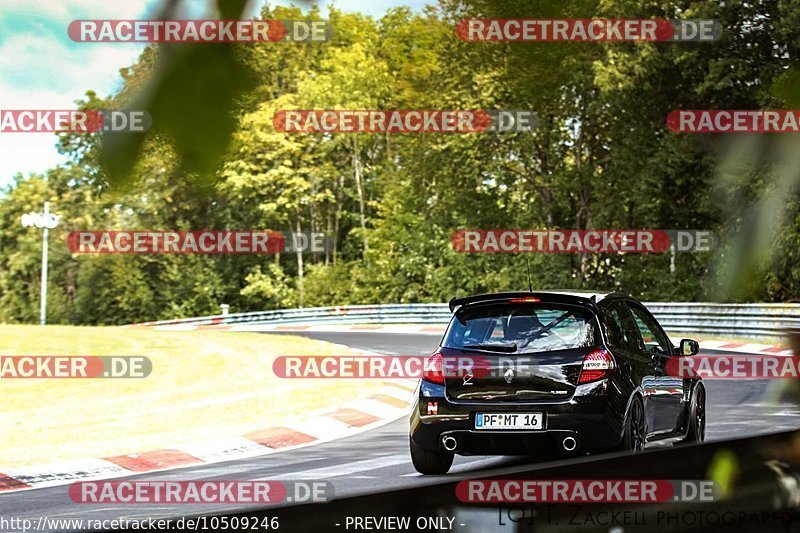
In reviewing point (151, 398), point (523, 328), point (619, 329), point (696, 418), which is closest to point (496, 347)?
point (523, 328)

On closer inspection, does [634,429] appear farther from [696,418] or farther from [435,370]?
[696,418]

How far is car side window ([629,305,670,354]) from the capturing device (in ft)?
30.7

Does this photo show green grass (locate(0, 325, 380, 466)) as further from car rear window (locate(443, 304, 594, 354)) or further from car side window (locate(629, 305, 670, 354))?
car side window (locate(629, 305, 670, 354))

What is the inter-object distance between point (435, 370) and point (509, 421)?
690 millimetres

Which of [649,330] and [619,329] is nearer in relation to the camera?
[619,329]

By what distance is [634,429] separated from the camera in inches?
328

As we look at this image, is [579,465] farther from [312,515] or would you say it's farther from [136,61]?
[136,61]

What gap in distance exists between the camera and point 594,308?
8.42m

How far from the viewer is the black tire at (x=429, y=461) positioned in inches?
343

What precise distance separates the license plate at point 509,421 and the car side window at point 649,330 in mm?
1557

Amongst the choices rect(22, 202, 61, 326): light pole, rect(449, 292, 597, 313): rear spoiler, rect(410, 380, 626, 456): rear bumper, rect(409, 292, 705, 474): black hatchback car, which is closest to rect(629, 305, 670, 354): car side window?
rect(409, 292, 705, 474): black hatchback car

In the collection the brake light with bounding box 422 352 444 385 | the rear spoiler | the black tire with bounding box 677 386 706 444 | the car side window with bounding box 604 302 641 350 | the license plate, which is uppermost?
the rear spoiler

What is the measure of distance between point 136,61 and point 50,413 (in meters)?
14.4

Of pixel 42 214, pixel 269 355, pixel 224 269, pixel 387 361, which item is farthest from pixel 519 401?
pixel 269 355
